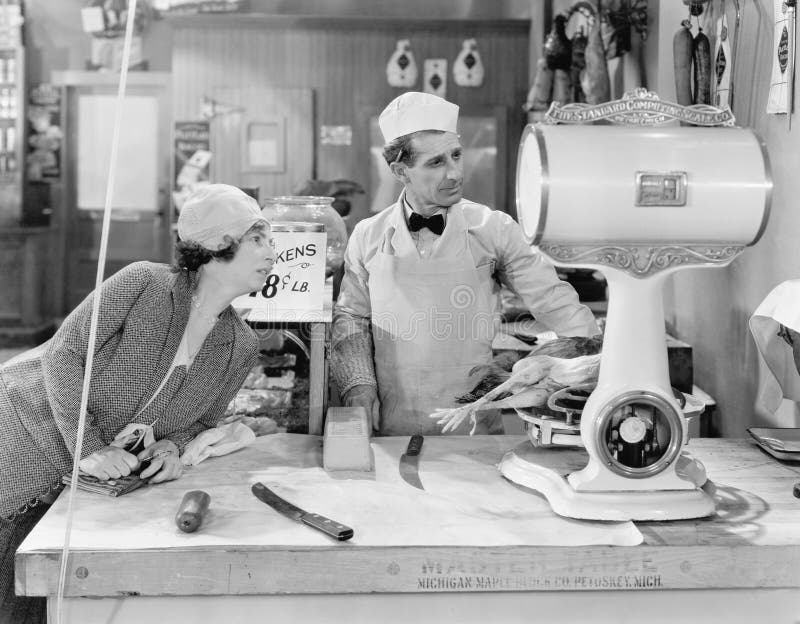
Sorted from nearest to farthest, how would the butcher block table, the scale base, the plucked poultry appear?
the butcher block table
the scale base
the plucked poultry

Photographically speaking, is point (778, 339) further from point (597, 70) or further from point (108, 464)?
point (597, 70)

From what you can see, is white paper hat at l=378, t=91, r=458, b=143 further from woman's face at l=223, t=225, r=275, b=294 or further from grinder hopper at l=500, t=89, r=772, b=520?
grinder hopper at l=500, t=89, r=772, b=520

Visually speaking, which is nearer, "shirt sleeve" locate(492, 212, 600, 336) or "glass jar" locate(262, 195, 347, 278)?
"glass jar" locate(262, 195, 347, 278)

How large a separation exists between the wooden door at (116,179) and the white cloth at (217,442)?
23.4 ft

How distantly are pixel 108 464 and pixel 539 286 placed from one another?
1.41 m

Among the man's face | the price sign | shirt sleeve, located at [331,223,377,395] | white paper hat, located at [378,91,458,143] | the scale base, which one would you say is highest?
white paper hat, located at [378,91,458,143]

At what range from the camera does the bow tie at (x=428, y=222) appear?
2.84m

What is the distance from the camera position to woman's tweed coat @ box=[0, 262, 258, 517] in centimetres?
202

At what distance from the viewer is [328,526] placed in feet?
5.31

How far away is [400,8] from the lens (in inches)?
349

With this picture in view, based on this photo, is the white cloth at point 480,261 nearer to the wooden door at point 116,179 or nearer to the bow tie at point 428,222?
the bow tie at point 428,222

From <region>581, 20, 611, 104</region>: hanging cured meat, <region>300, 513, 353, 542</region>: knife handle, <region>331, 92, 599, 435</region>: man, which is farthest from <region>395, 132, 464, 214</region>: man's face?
<region>581, 20, 611, 104</region>: hanging cured meat

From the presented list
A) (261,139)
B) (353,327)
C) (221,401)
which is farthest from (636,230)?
(261,139)

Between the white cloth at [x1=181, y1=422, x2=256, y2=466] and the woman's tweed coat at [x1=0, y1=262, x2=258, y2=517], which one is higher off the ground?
the woman's tweed coat at [x1=0, y1=262, x2=258, y2=517]
